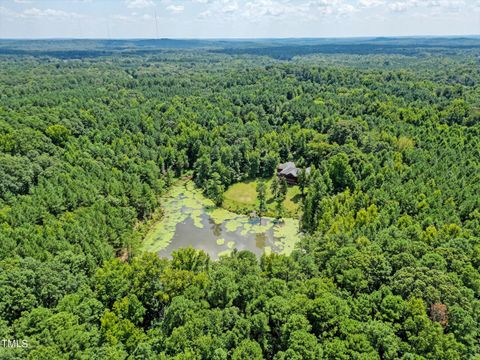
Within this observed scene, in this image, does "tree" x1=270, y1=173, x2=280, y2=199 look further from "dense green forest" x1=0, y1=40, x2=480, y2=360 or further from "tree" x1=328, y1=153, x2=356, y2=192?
"tree" x1=328, y1=153, x2=356, y2=192

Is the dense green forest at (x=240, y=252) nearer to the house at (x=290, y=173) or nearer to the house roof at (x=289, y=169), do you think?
the house roof at (x=289, y=169)

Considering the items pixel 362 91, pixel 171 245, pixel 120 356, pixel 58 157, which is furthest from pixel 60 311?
pixel 362 91

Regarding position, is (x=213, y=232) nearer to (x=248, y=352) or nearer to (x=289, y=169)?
(x=289, y=169)

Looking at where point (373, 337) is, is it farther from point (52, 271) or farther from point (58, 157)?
point (58, 157)

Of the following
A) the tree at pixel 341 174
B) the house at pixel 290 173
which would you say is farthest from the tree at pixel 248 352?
the house at pixel 290 173

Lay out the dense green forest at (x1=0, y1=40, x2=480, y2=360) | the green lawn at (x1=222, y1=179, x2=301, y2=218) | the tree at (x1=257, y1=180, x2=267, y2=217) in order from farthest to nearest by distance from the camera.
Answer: the green lawn at (x1=222, y1=179, x2=301, y2=218)
the tree at (x1=257, y1=180, x2=267, y2=217)
the dense green forest at (x1=0, y1=40, x2=480, y2=360)

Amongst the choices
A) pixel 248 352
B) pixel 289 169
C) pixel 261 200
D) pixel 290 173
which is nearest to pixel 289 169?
pixel 289 169

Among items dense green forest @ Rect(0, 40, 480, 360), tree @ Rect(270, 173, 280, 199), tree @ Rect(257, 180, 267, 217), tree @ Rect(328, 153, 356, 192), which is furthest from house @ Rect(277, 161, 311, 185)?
tree @ Rect(257, 180, 267, 217)

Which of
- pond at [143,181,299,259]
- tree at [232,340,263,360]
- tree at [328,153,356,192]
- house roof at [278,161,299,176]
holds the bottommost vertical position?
pond at [143,181,299,259]
